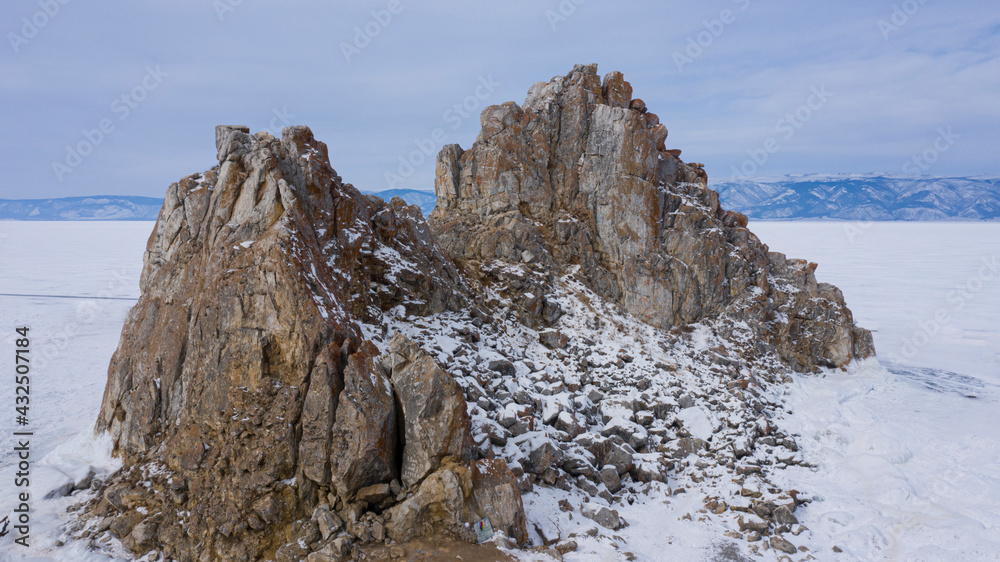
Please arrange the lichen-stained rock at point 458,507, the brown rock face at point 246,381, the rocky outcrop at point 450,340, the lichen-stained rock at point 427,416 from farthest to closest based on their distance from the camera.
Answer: the lichen-stained rock at point 427,416 → the rocky outcrop at point 450,340 → the brown rock face at point 246,381 → the lichen-stained rock at point 458,507

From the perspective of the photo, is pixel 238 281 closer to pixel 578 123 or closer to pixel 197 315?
pixel 197 315

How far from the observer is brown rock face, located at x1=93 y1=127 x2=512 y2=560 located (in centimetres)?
1208

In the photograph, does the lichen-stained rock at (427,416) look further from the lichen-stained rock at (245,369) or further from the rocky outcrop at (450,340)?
the lichen-stained rock at (245,369)

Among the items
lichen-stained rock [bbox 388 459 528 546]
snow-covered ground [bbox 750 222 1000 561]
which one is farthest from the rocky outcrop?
snow-covered ground [bbox 750 222 1000 561]

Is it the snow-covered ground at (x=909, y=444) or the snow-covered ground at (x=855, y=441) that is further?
the snow-covered ground at (x=909, y=444)

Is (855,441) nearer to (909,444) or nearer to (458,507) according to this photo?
(909,444)

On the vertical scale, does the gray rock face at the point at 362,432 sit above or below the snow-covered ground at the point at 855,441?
above

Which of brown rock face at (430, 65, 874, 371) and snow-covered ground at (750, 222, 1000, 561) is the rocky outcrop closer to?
brown rock face at (430, 65, 874, 371)

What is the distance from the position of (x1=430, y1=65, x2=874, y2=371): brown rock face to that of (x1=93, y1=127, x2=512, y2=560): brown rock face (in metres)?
10.7

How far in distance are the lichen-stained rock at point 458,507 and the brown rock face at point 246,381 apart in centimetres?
69

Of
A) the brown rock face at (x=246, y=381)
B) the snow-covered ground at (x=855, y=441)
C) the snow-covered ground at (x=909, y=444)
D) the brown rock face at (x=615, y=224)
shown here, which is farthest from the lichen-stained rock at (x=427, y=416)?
the brown rock face at (x=615, y=224)

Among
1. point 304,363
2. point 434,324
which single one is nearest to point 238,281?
point 304,363

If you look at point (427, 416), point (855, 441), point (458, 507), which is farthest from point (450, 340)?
point (855, 441)

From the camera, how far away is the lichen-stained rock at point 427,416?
41.6 feet
